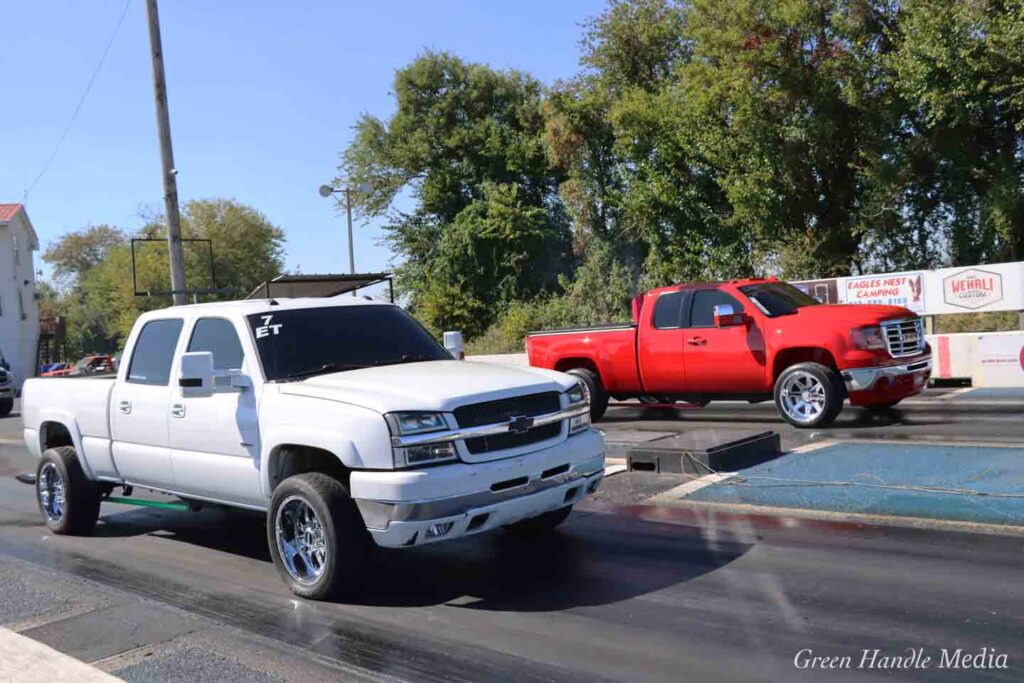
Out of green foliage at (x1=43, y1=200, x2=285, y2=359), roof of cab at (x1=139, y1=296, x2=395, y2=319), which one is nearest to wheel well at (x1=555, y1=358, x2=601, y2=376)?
roof of cab at (x1=139, y1=296, x2=395, y2=319)

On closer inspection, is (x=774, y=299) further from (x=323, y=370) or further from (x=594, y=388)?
(x=323, y=370)

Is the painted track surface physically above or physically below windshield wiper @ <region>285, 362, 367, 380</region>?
below

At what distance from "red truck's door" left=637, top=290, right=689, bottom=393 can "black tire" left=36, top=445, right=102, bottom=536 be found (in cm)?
745

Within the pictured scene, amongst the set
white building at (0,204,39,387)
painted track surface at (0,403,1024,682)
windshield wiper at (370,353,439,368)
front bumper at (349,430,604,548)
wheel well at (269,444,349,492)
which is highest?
white building at (0,204,39,387)

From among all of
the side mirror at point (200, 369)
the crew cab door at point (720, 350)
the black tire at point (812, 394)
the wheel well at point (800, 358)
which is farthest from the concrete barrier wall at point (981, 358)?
the side mirror at point (200, 369)

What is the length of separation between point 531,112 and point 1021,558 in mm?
33760

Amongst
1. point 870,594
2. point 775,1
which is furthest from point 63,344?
point 870,594

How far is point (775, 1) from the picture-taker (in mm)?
24484

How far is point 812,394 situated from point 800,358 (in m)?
0.55

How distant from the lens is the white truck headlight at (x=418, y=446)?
5.67 metres

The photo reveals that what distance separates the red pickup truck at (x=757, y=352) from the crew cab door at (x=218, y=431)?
23.9 ft

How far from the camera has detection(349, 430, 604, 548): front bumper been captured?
5633 millimetres

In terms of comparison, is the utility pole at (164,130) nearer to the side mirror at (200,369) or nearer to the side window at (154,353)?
the side window at (154,353)

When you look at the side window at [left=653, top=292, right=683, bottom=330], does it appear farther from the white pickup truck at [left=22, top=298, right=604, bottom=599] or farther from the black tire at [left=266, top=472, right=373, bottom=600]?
the black tire at [left=266, top=472, right=373, bottom=600]
